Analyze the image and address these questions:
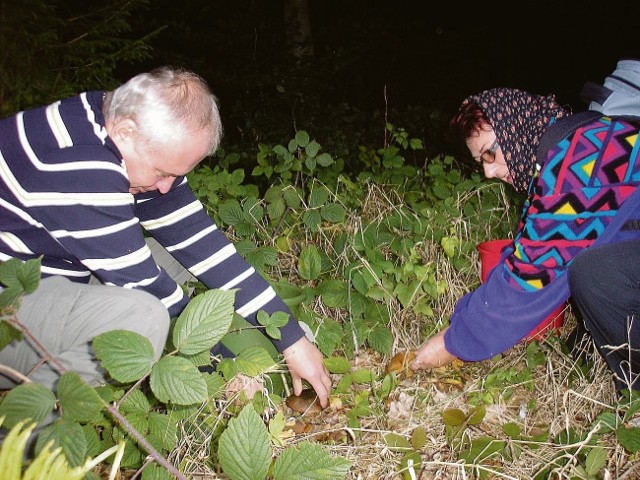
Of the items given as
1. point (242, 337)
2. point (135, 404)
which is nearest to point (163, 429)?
point (135, 404)

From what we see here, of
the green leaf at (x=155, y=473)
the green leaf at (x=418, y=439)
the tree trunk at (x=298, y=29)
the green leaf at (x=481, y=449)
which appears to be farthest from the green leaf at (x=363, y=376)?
the tree trunk at (x=298, y=29)

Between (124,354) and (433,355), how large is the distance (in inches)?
48.1

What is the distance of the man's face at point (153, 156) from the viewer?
1.37 metres

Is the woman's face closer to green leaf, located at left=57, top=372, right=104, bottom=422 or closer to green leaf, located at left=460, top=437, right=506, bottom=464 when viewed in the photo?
green leaf, located at left=460, top=437, right=506, bottom=464

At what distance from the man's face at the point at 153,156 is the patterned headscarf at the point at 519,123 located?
104 centimetres

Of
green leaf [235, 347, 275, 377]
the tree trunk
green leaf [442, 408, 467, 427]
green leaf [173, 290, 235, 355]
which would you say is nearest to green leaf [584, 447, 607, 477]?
green leaf [442, 408, 467, 427]

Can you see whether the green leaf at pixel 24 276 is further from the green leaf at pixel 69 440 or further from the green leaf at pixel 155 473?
the green leaf at pixel 155 473

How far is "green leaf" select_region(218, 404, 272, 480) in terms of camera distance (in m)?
0.90

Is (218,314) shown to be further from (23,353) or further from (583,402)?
(583,402)

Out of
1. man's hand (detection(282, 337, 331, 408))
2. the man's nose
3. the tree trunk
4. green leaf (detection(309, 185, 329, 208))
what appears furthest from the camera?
the tree trunk

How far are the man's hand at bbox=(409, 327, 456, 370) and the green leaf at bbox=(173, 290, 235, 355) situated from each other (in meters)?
1.04

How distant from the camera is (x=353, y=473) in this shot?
1447 mm

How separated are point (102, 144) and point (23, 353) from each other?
24.5 inches

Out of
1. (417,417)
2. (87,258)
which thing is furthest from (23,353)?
(417,417)
